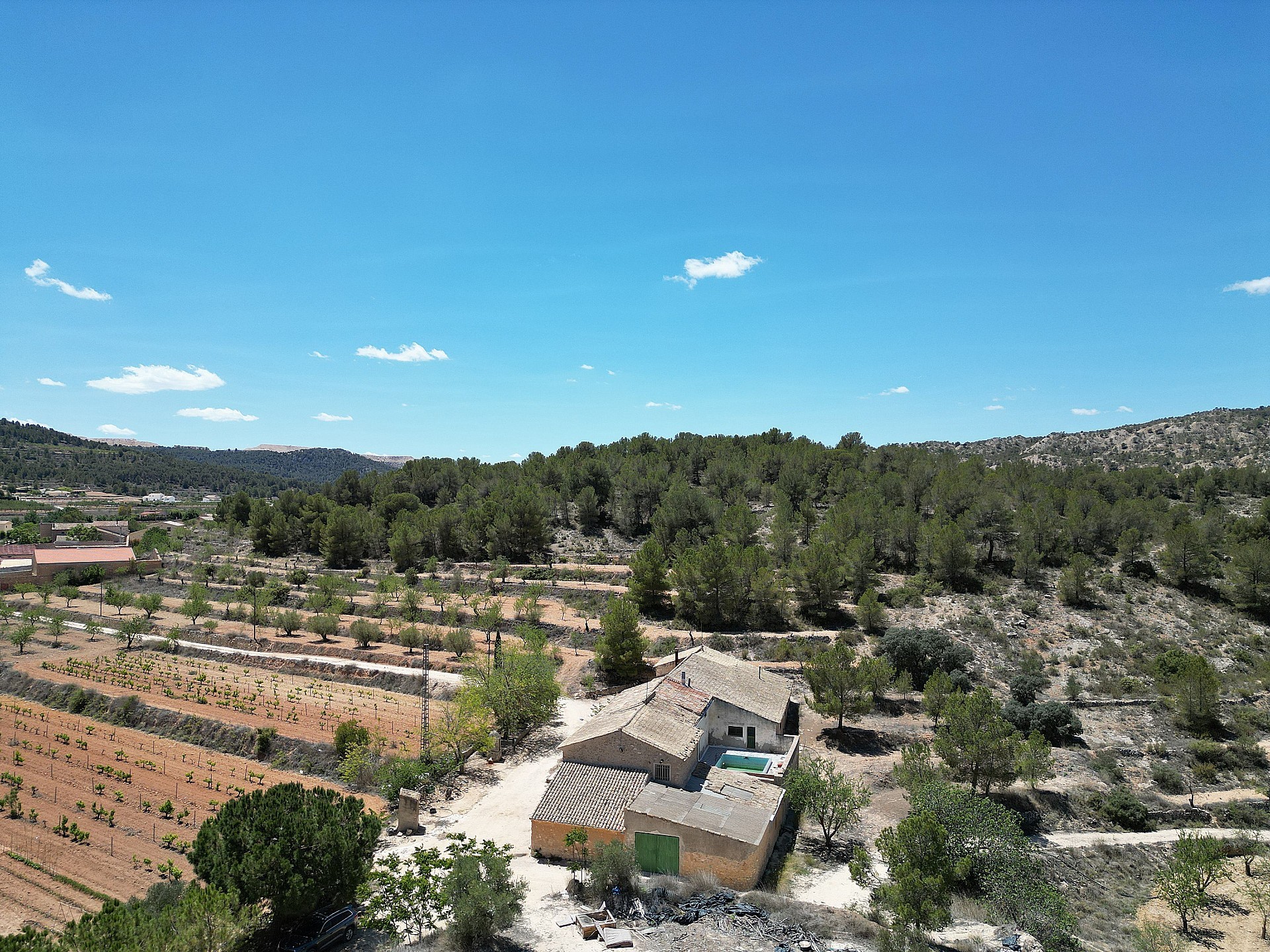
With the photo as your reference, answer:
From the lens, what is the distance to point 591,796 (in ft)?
81.7

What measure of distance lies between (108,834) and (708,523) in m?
51.3

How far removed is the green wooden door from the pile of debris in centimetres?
155

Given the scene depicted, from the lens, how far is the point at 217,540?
10200 centimetres

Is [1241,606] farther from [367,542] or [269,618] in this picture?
[367,542]

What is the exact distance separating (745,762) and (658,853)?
327 inches

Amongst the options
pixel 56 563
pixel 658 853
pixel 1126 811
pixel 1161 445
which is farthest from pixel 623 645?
pixel 1161 445

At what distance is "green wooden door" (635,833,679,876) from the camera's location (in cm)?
2275

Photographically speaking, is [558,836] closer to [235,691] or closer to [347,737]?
[347,737]

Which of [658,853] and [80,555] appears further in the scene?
[80,555]

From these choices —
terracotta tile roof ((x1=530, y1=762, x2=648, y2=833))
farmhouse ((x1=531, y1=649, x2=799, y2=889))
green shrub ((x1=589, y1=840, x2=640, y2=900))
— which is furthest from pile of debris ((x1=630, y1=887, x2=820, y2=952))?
terracotta tile roof ((x1=530, y1=762, x2=648, y2=833))

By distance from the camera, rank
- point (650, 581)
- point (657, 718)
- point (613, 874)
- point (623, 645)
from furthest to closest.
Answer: point (650, 581)
point (623, 645)
point (657, 718)
point (613, 874)

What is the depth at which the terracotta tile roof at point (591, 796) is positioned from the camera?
932 inches

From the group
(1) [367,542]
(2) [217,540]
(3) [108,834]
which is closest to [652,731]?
(3) [108,834]

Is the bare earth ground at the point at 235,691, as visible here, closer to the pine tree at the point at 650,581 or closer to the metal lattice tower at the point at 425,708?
the metal lattice tower at the point at 425,708
